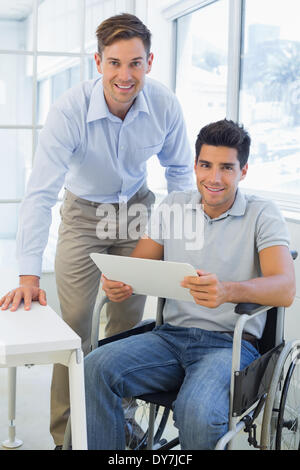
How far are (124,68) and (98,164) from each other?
373 millimetres

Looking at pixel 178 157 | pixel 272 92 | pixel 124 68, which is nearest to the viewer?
pixel 124 68

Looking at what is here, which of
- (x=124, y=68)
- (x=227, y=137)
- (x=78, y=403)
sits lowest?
(x=78, y=403)

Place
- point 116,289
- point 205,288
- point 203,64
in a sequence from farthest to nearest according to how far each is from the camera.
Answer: point 203,64 → point 116,289 → point 205,288

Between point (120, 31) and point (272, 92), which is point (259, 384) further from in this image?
point (272, 92)

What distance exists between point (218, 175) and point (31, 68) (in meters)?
2.15

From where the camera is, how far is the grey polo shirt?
5.92ft

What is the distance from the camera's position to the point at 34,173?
2.06 m

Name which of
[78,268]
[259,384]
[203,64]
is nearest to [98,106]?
[78,268]

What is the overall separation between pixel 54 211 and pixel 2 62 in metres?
0.92

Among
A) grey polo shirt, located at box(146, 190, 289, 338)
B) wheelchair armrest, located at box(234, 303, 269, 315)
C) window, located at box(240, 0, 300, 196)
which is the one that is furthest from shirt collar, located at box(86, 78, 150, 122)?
window, located at box(240, 0, 300, 196)

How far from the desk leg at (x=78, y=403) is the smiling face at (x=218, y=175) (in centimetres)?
71

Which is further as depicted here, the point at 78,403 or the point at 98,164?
the point at 98,164

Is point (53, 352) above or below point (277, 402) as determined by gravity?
above

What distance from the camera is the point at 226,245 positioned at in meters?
1.84
